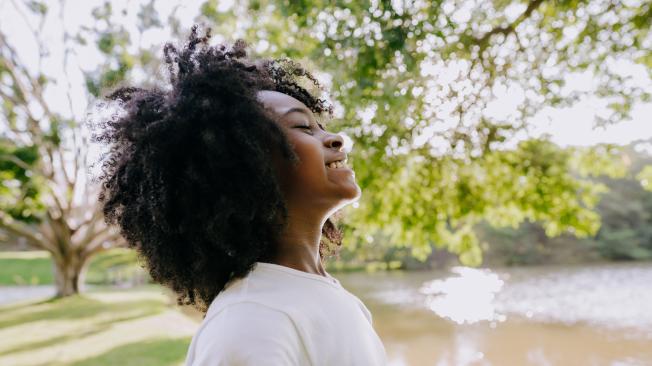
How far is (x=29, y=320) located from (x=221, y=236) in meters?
11.4

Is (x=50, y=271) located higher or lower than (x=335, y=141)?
lower

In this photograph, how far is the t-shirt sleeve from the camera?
34.9 inches

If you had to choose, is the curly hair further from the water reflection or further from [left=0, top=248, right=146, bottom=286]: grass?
[left=0, top=248, right=146, bottom=286]: grass

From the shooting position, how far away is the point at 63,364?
701 centimetres

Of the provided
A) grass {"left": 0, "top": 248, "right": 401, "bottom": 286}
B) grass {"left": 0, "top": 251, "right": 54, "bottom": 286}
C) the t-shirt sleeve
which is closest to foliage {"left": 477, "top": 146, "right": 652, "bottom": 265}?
grass {"left": 0, "top": 248, "right": 401, "bottom": 286}

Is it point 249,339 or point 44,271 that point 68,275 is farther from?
point 249,339

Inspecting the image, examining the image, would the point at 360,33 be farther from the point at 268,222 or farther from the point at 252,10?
the point at 268,222

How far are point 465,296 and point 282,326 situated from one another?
19.6 metres

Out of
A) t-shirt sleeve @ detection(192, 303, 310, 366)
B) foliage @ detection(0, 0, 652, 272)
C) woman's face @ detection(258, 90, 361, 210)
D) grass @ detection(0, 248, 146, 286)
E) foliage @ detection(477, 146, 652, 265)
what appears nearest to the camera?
t-shirt sleeve @ detection(192, 303, 310, 366)

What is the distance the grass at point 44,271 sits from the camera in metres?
21.8

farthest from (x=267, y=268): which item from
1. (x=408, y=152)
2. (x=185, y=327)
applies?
(x=185, y=327)

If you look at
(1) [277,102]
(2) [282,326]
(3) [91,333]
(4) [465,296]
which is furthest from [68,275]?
(2) [282,326]

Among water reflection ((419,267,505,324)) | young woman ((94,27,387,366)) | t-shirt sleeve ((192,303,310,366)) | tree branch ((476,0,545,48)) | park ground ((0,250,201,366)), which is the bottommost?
water reflection ((419,267,505,324))

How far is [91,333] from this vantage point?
9.32 meters
